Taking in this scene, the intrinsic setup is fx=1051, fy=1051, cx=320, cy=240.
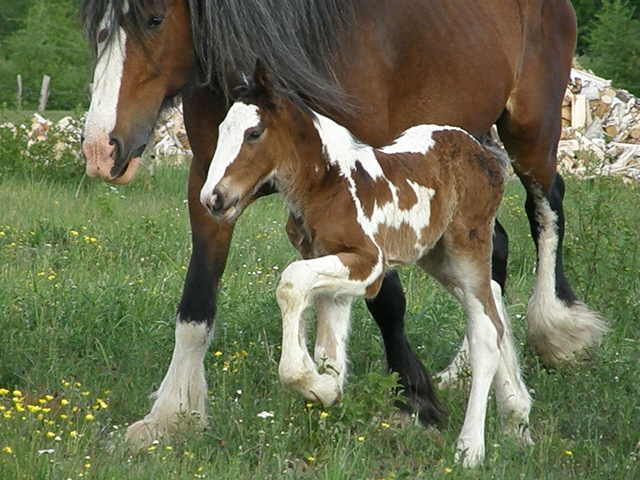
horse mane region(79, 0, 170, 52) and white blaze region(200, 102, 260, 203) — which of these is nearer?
white blaze region(200, 102, 260, 203)

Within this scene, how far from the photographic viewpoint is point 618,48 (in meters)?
27.7

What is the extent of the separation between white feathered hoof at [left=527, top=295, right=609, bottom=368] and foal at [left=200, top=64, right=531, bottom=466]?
1.17 meters

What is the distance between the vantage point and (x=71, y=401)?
15.1 feet

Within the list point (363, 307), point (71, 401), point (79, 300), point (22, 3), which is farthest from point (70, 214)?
point (22, 3)

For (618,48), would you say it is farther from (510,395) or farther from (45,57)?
(510,395)

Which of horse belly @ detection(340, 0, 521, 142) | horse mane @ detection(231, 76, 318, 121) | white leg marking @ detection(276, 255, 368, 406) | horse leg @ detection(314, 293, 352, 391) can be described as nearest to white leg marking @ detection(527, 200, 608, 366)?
horse belly @ detection(340, 0, 521, 142)

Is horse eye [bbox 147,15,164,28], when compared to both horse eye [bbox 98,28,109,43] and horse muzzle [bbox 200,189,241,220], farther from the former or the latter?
horse muzzle [bbox 200,189,241,220]

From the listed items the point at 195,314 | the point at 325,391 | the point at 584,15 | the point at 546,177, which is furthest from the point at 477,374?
the point at 584,15

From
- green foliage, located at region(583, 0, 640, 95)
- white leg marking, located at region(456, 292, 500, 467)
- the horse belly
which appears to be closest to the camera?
white leg marking, located at region(456, 292, 500, 467)

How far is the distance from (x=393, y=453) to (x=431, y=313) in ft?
6.41

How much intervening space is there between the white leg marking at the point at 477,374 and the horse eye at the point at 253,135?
1265mm

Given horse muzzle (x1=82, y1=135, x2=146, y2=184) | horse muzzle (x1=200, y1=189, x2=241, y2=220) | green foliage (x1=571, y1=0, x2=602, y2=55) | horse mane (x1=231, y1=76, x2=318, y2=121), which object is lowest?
green foliage (x1=571, y1=0, x2=602, y2=55)

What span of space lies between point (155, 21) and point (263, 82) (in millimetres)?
662

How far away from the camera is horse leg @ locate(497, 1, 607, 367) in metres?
5.87
